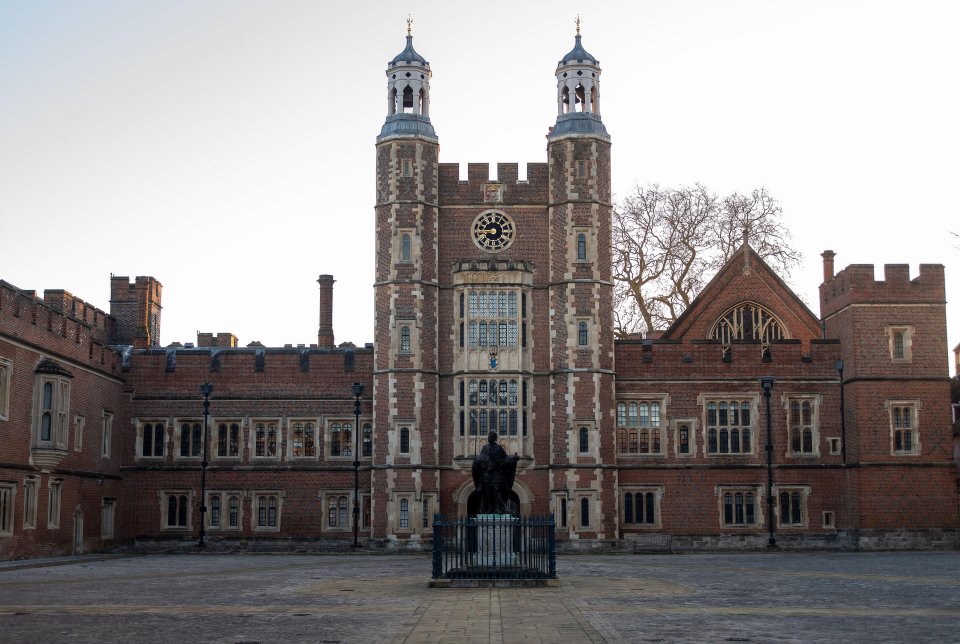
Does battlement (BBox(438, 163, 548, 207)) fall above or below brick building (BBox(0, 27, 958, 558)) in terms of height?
above

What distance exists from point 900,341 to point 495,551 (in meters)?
23.0

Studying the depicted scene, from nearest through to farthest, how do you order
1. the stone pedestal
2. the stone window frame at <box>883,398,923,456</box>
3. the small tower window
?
the stone pedestal < the stone window frame at <box>883,398,923,456</box> < the small tower window

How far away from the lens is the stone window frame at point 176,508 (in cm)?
4072

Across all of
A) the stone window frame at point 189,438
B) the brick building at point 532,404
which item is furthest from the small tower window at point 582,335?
the stone window frame at point 189,438

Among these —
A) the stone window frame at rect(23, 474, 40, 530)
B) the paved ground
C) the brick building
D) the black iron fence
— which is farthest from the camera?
the brick building

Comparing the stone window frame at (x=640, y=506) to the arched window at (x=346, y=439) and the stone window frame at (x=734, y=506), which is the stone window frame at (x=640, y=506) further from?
the arched window at (x=346, y=439)

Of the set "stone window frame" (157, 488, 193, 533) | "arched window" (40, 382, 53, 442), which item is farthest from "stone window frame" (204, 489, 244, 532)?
"arched window" (40, 382, 53, 442)

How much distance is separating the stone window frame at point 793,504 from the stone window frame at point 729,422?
63.4 inches

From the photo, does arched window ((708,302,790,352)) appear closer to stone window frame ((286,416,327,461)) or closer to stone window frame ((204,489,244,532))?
stone window frame ((286,416,327,461))

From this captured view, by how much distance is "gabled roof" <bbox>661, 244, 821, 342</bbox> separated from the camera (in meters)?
43.1

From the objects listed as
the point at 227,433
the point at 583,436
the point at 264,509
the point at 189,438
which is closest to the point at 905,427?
the point at 583,436

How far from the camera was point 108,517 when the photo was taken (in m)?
39.7

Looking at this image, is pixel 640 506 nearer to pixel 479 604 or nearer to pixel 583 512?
pixel 583 512

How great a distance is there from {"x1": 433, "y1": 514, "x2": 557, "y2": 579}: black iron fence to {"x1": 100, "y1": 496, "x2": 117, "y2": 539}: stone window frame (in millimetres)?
20355
